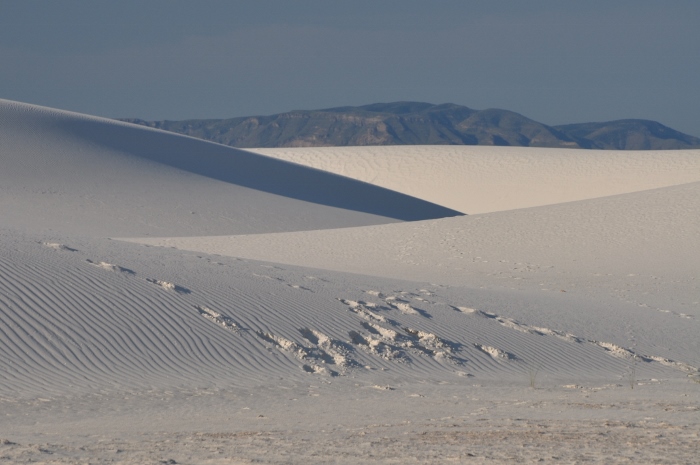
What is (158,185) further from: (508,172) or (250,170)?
(508,172)

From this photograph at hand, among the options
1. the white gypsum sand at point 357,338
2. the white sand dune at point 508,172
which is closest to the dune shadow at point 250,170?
the white gypsum sand at point 357,338

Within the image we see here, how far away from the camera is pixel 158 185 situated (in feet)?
111

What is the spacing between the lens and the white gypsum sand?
22.9ft

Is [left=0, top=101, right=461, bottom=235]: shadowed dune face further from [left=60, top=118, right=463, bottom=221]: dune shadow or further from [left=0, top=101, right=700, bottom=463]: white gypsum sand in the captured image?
[left=0, top=101, right=700, bottom=463]: white gypsum sand

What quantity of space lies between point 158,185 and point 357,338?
2308 cm

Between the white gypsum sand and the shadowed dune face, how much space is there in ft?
1.50

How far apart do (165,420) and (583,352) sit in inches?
275

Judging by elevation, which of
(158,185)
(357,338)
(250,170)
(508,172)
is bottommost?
(158,185)

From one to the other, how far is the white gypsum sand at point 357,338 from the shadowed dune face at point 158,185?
1.50 feet

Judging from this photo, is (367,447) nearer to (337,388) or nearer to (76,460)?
(76,460)

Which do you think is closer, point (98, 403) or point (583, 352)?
point (98, 403)

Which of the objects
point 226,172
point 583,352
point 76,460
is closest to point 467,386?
point 583,352

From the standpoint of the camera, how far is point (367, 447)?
653 centimetres

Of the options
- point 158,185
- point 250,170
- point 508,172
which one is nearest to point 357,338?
point 158,185
